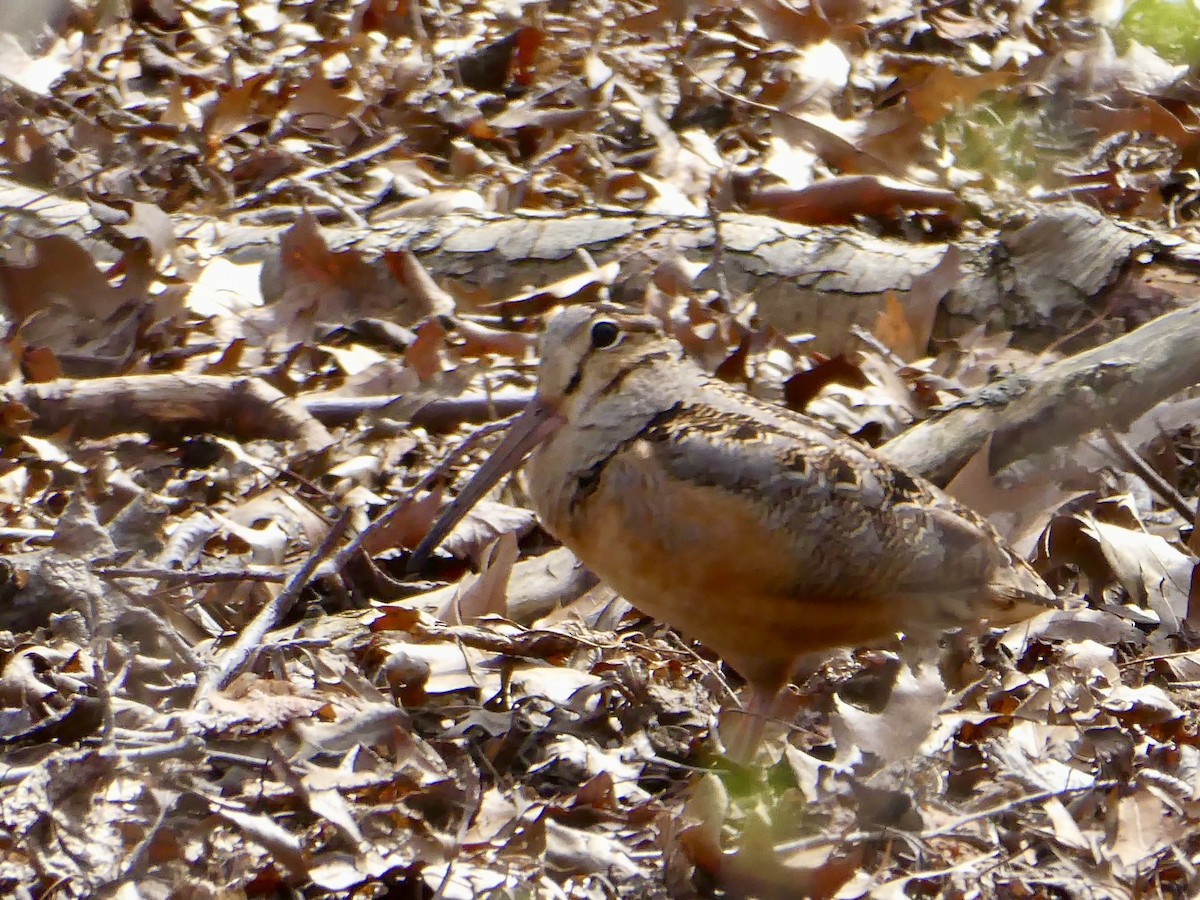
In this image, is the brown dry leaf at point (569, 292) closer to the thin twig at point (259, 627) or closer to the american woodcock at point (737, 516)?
the american woodcock at point (737, 516)

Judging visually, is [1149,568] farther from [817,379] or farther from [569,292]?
[569,292]

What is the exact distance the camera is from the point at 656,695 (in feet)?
11.6

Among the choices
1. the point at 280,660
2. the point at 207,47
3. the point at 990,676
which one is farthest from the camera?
the point at 207,47

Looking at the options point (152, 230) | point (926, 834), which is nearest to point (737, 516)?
point (926, 834)

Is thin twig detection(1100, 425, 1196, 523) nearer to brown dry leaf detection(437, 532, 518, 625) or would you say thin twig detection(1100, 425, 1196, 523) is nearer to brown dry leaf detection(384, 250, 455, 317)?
brown dry leaf detection(437, 532, 518, 625)

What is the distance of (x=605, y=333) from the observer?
11.4 ft

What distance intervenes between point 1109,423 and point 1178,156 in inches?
91.8

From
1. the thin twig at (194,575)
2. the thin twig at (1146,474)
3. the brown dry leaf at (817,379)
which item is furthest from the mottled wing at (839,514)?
the brown dry leaf at (817,379)

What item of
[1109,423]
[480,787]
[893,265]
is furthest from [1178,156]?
[480,787]

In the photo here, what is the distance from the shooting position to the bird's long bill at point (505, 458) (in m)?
3.51

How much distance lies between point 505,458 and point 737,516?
66 cm

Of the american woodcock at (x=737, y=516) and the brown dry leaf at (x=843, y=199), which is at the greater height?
the american woodcock at (x=737, y=516)

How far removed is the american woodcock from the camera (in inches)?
124

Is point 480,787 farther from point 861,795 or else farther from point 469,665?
point 861,795
